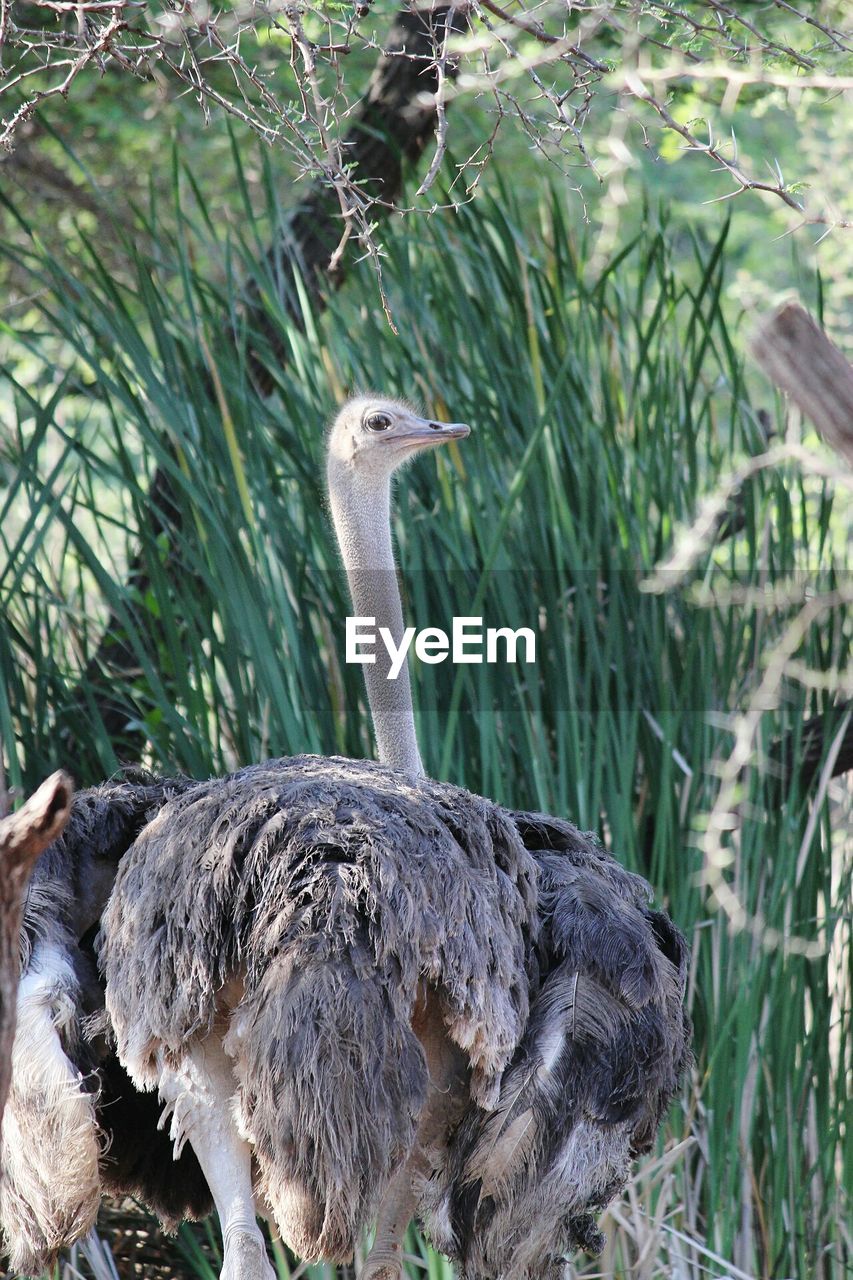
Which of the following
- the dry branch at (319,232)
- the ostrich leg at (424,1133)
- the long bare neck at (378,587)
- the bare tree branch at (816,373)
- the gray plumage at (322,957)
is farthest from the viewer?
the dry branch at (319,232)

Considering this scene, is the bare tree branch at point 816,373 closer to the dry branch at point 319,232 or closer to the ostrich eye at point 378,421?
the ostrich eye at point 378,421

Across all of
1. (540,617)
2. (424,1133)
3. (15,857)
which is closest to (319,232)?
(540,617)

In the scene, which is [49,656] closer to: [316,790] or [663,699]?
[663,699]

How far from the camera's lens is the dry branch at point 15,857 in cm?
151

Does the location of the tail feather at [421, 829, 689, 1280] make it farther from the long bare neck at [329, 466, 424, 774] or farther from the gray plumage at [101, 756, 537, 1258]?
the long bare neck at [329, 466, 424, 774]

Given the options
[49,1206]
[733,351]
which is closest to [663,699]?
[733,351]

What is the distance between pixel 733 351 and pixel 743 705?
909 mm

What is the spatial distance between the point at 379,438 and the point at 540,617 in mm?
1014

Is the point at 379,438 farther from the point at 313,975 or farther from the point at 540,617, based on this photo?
the point at 313,975

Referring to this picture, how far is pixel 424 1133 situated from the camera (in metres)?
2.30

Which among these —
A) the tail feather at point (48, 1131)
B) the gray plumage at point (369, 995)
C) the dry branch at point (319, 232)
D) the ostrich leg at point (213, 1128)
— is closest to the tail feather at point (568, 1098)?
the gray plumage at point (369, 995)

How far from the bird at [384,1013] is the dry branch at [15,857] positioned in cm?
47

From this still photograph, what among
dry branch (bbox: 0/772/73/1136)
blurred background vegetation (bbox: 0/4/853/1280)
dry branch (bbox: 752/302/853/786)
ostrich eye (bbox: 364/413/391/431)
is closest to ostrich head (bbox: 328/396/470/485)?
ostrich eye (bbox: 364/413/391/431)

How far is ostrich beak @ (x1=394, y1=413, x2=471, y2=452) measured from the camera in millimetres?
3121
